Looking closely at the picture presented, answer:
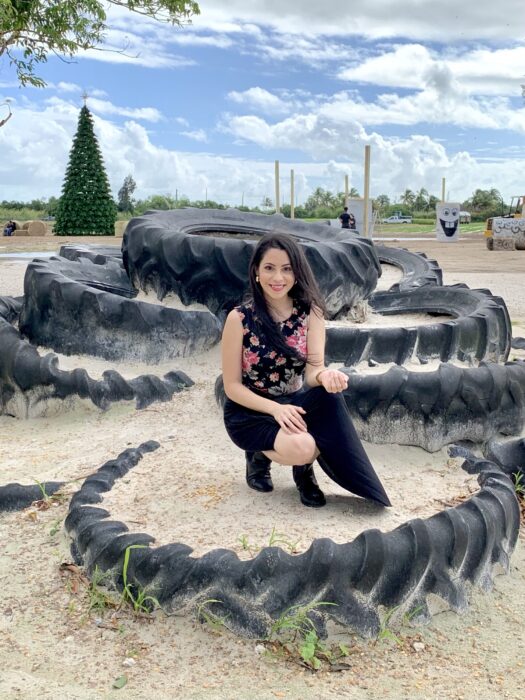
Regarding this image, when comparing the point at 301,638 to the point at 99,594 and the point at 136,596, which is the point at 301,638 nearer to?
the point at 136,596

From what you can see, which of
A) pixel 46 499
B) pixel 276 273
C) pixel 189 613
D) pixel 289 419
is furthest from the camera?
pixel 46 499

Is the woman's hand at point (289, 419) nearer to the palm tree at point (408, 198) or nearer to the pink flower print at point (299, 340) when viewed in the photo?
the pink flower print at point (299, 340)

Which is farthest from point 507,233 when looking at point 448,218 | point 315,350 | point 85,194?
point 315,350

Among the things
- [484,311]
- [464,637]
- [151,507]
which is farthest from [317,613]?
[484,311]

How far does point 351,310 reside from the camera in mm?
5023

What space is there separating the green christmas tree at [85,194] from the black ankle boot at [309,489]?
23.0m

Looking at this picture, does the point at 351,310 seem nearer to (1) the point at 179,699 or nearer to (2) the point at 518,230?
(1) the point at 179,699

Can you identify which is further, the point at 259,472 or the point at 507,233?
the point at 507,233

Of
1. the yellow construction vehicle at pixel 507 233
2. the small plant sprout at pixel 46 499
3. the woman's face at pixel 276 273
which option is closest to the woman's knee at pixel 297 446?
the woman's face at pixel 276 273

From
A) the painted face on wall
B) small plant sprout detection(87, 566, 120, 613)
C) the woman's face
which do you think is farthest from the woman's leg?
the painted face on wall

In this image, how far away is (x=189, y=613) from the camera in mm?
2305

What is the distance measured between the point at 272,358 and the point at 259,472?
0.44m

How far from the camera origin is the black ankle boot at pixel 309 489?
109 inches

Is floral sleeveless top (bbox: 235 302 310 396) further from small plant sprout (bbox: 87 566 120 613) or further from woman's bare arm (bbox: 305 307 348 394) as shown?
small plant sprout (bbox: 87 566 120 613)
